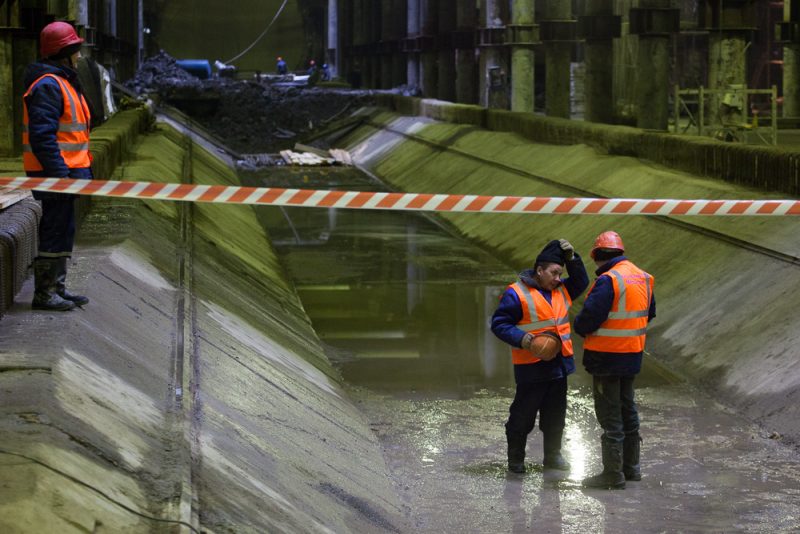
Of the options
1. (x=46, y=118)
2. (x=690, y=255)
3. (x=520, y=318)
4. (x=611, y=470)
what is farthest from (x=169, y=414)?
(x=690, y=255)

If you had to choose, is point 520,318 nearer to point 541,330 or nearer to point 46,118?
point 541,330

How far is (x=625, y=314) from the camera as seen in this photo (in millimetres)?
8766

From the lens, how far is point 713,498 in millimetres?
8820

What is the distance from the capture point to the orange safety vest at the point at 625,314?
28.8 feet

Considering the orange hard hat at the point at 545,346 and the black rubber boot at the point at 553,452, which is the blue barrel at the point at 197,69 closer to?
the black rubber boot at the point at 553,452

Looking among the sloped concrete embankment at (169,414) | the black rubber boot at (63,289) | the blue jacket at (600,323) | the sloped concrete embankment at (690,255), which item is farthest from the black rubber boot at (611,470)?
the black rubber boot at (63,289)

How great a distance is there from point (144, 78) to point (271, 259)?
37644 millimetres

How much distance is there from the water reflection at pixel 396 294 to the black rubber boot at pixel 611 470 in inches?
143

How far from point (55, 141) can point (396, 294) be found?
9907 millimetres

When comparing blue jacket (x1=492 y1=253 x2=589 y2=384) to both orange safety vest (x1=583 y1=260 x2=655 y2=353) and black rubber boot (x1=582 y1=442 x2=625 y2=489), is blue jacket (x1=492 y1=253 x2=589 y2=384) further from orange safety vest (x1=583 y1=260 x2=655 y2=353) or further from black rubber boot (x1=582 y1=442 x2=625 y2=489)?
black rubber boot (x1=582 y1=442 x2=625 y2=489)

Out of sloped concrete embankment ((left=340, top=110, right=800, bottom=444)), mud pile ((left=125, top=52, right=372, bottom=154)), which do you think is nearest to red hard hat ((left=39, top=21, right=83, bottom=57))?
sloped concrete embankment ((left=340, top=110, right=800, bottom=444))

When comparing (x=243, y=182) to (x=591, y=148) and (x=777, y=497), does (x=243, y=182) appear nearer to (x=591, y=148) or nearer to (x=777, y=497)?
(x=591, y=148)

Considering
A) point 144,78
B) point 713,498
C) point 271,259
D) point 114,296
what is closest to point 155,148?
point 271,259

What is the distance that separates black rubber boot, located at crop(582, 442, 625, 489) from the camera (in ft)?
29.3
